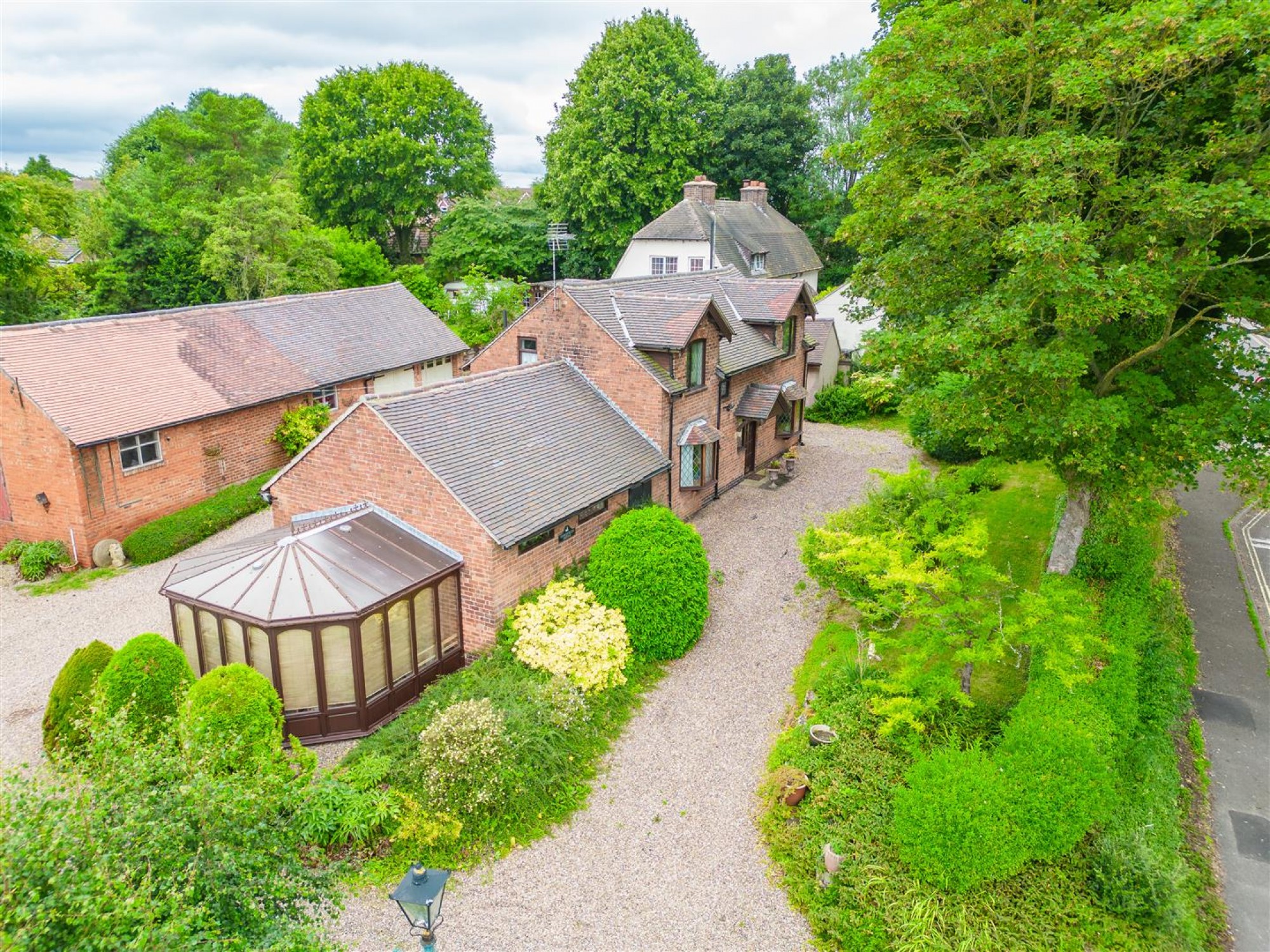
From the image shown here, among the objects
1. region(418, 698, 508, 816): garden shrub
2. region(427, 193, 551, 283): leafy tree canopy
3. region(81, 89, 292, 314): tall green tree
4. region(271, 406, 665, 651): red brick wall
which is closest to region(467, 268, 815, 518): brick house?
region(271, 406, 665, 651): red brick wall

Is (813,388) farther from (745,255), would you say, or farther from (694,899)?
(694,899)

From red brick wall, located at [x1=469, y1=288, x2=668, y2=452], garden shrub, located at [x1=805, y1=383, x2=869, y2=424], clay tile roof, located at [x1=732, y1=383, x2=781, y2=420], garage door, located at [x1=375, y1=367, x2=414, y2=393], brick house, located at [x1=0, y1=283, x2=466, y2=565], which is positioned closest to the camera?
brick house, located at [x1=0, y1=283, x2=466, y2=565]

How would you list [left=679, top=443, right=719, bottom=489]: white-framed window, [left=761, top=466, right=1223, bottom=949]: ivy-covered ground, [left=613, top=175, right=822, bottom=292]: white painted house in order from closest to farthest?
[left=761, top=466, right=1223, bottom=949]: ivy-covered ground → [left=679, top=443, right=719, bottom=489]: white-framed window → [left=613, top=175, right=822, bottom=292]: white painted house

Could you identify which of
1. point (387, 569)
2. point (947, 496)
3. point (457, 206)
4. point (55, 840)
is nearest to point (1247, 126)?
point (947, 496)

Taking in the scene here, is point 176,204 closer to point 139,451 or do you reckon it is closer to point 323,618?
point 139,451

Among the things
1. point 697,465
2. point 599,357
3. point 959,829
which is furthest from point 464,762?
point 697,465

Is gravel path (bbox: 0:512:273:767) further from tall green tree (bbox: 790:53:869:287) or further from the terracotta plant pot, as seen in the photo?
A: tall green tree (bbox: 790:53:869:287)

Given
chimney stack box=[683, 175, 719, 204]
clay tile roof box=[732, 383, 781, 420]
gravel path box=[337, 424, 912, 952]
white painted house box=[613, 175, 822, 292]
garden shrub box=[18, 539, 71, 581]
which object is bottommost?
gravel path box=[337, 424, 912, 952]

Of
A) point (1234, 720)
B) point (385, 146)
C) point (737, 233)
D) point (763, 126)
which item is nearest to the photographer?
point (1234, 720)
